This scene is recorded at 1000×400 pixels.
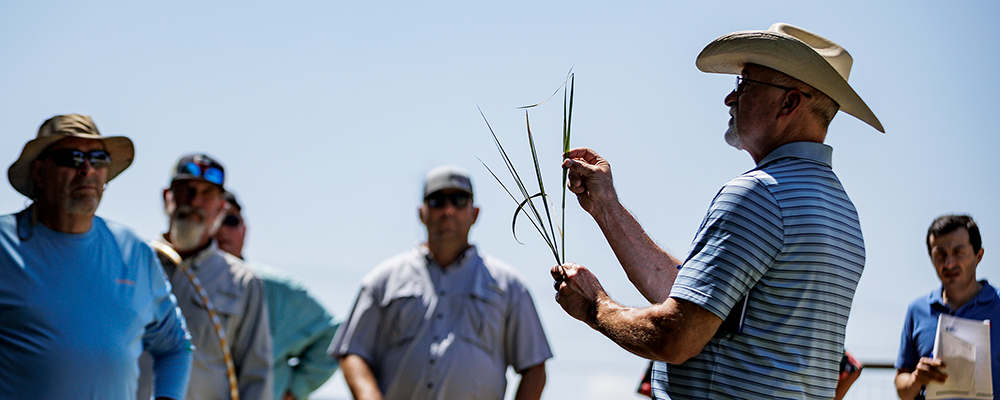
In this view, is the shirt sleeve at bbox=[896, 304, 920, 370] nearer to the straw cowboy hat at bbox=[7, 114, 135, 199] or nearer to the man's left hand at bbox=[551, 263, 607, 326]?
the man's left hand at bbox=[551, 263, 607, 326]

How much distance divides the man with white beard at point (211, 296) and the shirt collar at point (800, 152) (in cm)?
374

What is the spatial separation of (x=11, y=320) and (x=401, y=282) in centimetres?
230

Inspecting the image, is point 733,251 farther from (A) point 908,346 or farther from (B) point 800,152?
(A) point 908,346

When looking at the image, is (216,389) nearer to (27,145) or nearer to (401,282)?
(401,282)

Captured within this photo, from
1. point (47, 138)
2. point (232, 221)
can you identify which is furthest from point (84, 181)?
point (232, 221)

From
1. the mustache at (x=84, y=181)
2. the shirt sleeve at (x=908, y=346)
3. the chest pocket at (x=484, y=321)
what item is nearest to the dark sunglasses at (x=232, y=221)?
the chest pocket at (x=484, y=321)

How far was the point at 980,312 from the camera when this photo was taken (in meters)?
4.78

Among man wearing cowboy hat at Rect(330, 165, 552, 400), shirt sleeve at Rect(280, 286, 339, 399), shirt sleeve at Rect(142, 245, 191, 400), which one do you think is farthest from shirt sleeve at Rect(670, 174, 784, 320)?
shirt sleeve at Rect(280, 286, 339, 399)

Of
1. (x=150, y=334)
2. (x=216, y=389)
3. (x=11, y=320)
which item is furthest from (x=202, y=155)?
(x=11, y=320)

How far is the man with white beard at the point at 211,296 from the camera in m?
5.43

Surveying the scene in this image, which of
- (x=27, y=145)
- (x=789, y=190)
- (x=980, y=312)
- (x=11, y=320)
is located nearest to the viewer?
(x=789, y=190)

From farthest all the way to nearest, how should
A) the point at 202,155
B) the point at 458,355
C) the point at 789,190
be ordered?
the point at 202,155 → the point at 458,355 → the point at 789,190

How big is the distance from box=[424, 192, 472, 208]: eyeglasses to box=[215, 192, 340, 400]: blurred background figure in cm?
185

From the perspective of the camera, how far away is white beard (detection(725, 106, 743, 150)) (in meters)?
2.83
